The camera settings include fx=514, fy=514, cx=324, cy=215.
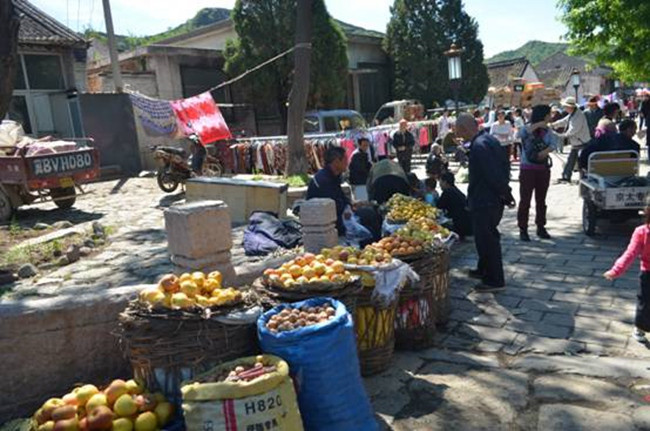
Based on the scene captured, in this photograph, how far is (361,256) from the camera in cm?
427

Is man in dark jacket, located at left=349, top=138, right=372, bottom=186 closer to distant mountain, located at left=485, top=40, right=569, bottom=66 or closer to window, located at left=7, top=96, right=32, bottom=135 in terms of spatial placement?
window, located at left=7, top=96, right=32, bottom=135

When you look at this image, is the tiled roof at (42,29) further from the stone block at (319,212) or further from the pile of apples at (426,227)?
the pile of apples at (426,227)

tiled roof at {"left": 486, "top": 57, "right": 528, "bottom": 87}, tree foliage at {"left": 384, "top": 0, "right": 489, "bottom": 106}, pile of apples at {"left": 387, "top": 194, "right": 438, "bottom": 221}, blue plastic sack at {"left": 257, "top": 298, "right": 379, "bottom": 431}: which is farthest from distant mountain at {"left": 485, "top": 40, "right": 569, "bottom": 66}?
blue plastic sack at {"left": 257, "top": 298, "right": 379, "bottom": 431}

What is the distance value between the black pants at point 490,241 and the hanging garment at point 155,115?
12008mm

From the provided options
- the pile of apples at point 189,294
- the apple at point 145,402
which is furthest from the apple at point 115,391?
the pile of apples at point 189,294

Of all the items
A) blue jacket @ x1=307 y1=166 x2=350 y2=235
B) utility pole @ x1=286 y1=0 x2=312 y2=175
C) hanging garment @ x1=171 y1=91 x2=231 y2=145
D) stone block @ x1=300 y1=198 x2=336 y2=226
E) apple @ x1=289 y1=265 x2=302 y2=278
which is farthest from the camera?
hanging garment @ x1=171 y1=91 x2=231 y2=145

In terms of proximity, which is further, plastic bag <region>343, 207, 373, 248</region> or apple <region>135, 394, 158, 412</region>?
plastic bag <region>343, 207, 373, 248</region>

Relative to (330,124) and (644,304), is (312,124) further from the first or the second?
(644,304)

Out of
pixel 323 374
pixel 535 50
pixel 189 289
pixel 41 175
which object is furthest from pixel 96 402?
pixel 535 50

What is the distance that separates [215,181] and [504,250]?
19.3 ft

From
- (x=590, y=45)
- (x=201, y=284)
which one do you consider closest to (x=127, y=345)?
(x=201, y=284)

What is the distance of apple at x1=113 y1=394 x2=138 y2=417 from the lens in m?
2.86

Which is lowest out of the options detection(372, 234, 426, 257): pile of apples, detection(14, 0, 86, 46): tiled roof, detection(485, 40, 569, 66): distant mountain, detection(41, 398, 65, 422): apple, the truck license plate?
detection(41, 398, 65, 422): apple

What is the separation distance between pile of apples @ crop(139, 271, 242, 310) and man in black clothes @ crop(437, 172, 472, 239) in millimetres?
5023
